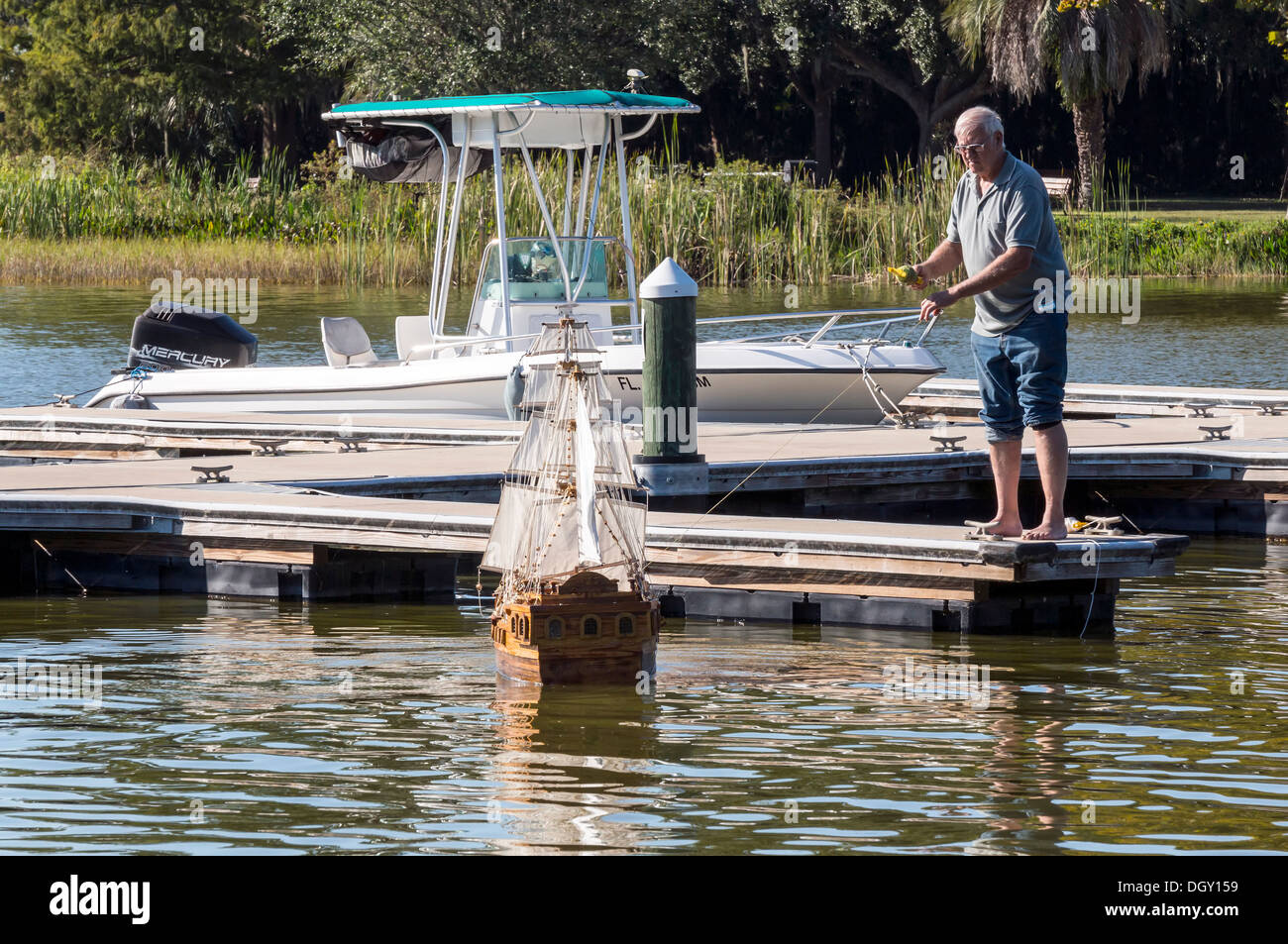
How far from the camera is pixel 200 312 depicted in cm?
1805

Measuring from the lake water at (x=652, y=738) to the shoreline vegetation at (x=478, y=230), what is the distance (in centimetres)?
1777

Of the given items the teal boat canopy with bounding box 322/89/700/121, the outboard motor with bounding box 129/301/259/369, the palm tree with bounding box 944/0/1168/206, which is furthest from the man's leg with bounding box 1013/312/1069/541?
the palm tree with bounding box 944/0/1168/206

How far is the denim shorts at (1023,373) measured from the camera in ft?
28.4

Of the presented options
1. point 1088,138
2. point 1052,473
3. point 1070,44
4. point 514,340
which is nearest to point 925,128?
point 1088,138

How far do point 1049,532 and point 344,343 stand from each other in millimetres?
9047

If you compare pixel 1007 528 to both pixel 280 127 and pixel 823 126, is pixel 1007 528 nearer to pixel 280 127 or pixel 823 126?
pixel 823 126

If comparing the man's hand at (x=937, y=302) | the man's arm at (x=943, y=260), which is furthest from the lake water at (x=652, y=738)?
the man's arm at (x=943, y=260)

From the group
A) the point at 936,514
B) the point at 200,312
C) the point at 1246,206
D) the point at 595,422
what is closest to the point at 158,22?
the point at 1246,206

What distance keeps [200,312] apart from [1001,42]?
27.9 meters

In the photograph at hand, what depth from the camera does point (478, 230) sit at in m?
28.5

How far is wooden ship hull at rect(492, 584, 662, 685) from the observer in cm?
859

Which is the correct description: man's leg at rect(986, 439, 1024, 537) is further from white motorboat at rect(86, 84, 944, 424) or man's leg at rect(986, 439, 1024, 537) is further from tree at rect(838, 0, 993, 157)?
tree at rect(838, 0, 993, 157)

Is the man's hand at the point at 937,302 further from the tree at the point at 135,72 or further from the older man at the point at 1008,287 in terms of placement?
the tree at the point at 135,72

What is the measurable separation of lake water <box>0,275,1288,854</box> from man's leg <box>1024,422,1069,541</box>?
60cm
